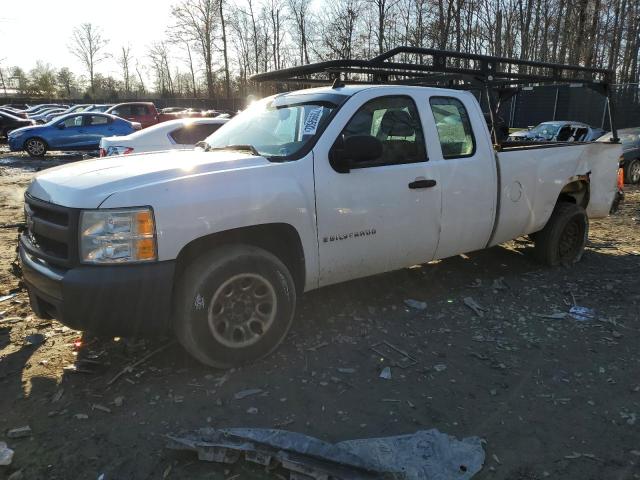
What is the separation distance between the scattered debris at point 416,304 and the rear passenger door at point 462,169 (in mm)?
477

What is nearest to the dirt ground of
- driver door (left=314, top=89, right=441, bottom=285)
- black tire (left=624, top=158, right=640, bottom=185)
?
driver door (left=314, top=89, right=441, bottom=285)

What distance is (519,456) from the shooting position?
107 inches

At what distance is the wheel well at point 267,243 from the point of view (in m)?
3.36

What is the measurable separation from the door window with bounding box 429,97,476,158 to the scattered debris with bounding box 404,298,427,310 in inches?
52.8

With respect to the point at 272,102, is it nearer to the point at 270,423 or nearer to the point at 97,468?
the point at 270,423

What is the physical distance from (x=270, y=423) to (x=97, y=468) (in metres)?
0.92

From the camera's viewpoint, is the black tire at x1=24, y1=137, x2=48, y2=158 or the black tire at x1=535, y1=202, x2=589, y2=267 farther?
the black tire at x1=24, y1=137, x2=48, y2=158

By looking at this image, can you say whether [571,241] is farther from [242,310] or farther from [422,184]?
[242,310]

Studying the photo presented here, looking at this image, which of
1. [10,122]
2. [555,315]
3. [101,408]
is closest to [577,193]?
[555,315]

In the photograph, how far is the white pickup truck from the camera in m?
3.04

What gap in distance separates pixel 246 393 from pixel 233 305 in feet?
1.90

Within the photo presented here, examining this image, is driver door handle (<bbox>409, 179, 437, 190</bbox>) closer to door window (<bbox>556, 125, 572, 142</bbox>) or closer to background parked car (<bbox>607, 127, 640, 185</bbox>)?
background parked car (<bbox>607, 127, 640, 185</bbox>)

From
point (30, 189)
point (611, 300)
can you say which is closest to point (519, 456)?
point (611, 300)

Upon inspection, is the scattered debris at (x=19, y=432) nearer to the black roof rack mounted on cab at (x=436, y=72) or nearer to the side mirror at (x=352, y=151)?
the side mirror at (x=352, y=151)
